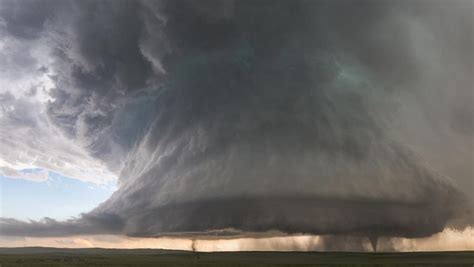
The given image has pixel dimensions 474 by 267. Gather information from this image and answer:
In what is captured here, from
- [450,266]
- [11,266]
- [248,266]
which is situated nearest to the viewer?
[11,266]

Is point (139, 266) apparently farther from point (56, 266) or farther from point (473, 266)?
point (473, 266)

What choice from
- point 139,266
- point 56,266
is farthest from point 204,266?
point 56,266

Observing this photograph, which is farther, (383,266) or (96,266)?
(383,266)

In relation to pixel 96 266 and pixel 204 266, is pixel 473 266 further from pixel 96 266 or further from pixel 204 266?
pixel 96 266

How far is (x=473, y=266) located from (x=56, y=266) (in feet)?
484

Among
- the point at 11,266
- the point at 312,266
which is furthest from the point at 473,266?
the point at 11,266

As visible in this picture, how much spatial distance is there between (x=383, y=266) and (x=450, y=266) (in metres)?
24.5

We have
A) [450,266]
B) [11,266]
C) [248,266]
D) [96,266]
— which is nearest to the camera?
[11,266]

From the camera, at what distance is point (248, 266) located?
145625 millimetres

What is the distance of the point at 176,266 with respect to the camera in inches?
5792

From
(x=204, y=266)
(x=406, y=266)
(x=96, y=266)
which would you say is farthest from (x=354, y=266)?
(x=96, y=266)

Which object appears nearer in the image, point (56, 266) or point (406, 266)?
point (56, 266)

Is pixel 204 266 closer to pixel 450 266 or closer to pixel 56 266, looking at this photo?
pixel 56 266

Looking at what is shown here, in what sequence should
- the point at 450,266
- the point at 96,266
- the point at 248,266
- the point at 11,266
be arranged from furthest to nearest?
1. the point at 450,266
2. the point at 248,266
3. the point at 96,266
4. the point at 11,266
